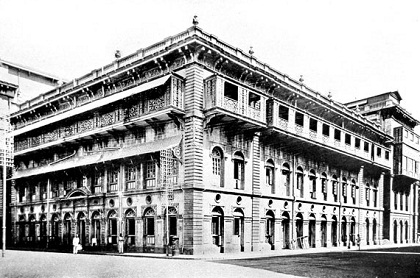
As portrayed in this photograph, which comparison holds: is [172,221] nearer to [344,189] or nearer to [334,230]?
[334,230]

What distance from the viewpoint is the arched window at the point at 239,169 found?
94.5 ft

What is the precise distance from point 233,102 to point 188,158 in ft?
15.5

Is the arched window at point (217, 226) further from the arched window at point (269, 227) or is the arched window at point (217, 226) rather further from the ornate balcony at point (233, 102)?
the ornate balcony at point (233, 102)

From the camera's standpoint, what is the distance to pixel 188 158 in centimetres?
2566

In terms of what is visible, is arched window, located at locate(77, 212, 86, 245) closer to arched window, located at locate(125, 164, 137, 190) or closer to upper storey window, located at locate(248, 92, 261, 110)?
arched window, located at locate(125, 164, 137, 190)

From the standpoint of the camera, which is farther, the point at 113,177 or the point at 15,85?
the point at 15,85

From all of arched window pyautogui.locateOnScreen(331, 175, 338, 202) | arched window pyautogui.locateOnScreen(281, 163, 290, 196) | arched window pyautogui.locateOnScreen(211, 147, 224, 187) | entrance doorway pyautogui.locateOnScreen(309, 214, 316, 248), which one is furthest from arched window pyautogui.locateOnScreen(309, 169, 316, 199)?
arched window pyautogui.locateOnScreen(211, 147, 224, 187)

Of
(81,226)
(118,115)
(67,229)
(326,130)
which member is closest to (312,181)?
(326,130)

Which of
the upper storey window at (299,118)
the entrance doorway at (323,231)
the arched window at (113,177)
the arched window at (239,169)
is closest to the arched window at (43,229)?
the arched window at (113,177)

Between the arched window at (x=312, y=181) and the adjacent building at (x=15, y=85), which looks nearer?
the arched window at (x=312, y=181)

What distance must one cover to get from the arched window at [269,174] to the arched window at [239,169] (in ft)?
11.6

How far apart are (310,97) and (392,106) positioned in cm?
2078

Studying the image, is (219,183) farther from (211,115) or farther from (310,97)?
(310,97)

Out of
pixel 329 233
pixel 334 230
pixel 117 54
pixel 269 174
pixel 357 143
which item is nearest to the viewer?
pixel 117 54
